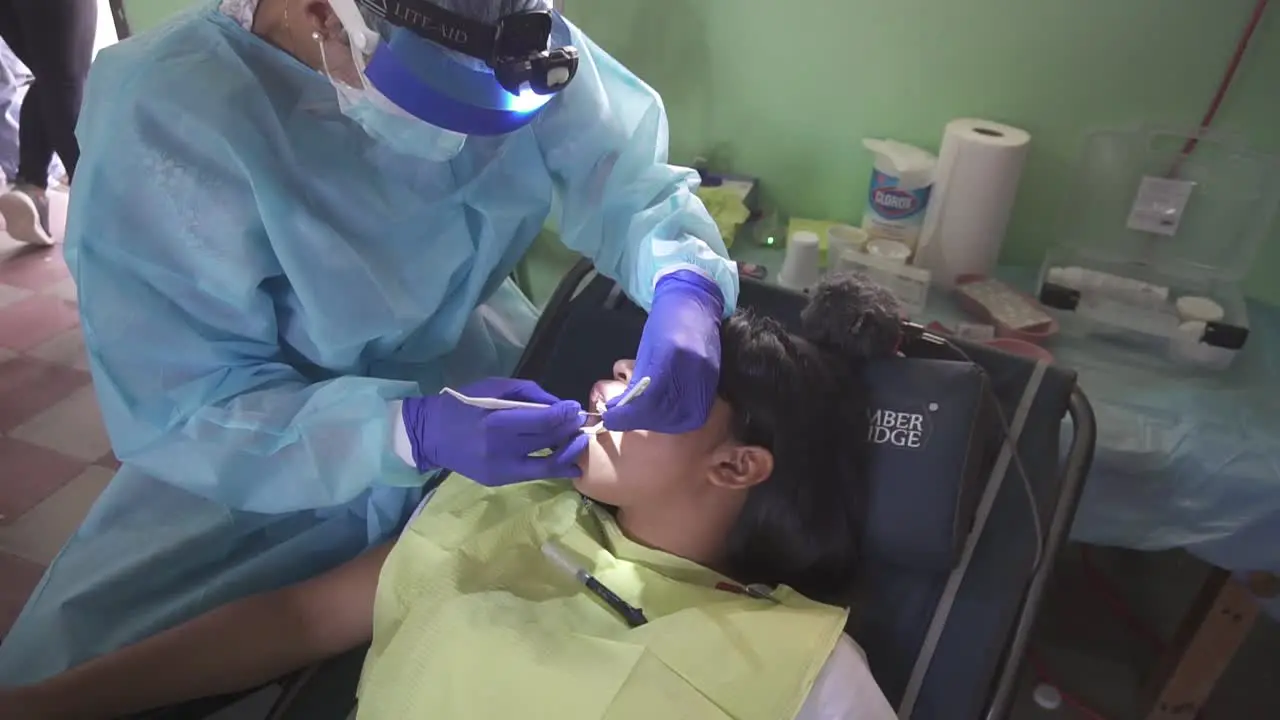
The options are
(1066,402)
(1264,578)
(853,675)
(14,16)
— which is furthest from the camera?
(14,16)

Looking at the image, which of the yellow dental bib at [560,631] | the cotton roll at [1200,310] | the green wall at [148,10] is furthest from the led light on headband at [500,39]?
the green wall at [148,10]

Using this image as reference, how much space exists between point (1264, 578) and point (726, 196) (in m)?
1.22

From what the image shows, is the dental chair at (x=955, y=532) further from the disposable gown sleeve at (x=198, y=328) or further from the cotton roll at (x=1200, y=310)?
the cotton roll at (x=1200, y=310)

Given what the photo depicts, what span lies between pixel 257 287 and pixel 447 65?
385mm

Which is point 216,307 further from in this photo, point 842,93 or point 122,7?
point 122,7

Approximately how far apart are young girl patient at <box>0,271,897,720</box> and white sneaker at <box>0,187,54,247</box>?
2.53 metres

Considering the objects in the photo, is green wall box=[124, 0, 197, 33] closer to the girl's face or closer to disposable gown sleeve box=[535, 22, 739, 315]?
disposable gown sleeve box=[535, 22, 739, 315]

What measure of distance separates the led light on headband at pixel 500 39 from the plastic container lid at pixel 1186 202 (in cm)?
131

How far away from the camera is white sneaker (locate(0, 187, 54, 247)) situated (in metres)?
3.04

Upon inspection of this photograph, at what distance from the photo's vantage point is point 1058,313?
1.79m

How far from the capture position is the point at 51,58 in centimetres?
278

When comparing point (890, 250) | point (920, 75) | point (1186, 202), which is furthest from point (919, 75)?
point (1186, 202)

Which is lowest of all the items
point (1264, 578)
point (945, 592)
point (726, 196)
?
point (1264, 578)

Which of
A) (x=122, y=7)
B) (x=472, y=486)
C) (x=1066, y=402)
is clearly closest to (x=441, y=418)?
(x=472, y=486)
